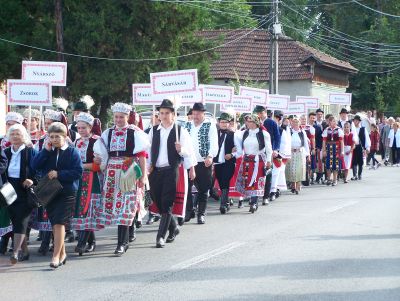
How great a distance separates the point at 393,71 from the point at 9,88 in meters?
58.9

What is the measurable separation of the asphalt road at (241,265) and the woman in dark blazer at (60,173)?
403 mm

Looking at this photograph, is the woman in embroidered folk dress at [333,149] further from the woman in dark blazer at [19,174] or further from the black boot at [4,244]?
the woman in dark blazer at [19,174]

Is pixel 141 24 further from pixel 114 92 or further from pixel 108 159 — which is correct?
pixel 108 159

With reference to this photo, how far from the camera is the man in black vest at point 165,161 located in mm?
12336

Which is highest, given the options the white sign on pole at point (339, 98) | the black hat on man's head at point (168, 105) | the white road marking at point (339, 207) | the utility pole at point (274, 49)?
the utility pole at point (274, 49)

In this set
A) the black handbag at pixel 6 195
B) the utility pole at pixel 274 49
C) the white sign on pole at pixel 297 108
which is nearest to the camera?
the black handbag at pixel 6 195

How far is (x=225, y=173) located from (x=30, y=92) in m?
4.10

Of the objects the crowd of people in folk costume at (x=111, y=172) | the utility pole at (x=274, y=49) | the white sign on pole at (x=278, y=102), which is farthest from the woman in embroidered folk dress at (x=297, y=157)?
the utility pole at (x=274, y=49)

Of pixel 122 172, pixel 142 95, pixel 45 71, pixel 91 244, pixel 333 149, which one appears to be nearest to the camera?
pixel 122 172

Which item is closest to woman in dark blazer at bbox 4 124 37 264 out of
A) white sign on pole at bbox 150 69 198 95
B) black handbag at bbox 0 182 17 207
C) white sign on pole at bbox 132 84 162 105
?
black handbag at bbox 0 182 17 207

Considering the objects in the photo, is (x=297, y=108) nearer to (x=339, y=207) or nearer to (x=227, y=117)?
(x=227, y=117)

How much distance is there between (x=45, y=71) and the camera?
16.7 m

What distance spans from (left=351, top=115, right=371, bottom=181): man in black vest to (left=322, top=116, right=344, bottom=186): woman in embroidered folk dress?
5.06ft

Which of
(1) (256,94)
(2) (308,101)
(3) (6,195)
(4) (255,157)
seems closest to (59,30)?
(2) (308,101)
